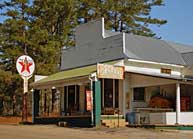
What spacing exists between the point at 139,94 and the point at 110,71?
4.00 meters

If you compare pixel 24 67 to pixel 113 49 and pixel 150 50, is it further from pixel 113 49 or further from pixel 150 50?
pixel 150 50

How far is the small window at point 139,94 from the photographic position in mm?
30969

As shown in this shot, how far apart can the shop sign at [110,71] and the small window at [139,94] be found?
239 cm

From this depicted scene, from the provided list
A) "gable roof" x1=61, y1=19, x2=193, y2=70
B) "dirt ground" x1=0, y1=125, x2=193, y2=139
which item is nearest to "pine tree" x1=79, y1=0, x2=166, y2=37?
"gable roof" x1=61, y1=19, x2=193, y2=70

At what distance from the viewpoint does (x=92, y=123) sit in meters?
27.2

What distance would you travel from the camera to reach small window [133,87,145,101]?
30969 mm

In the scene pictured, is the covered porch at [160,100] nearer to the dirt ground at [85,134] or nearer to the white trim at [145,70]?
the white trim at [145,70]

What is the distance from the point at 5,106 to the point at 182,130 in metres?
29.0

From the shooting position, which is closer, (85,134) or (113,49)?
(85,134)

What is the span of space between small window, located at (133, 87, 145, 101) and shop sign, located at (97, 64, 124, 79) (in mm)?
2389

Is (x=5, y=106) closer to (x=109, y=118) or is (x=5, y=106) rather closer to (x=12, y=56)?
(x=12, y=56)

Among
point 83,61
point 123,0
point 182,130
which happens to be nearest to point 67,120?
point 83,61

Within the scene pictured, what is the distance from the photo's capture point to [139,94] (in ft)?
103

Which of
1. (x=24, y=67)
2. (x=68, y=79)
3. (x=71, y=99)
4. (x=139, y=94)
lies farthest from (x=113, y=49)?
(x=24, y=67)
